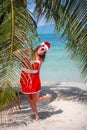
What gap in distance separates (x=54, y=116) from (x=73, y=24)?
197 cm

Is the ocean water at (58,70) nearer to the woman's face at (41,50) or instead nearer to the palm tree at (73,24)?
the woman's face at (41,50)

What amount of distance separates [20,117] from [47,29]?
5.37ft

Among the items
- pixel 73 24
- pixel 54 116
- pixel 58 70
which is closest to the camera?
pixel 73 24

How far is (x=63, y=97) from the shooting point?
8.01 metres

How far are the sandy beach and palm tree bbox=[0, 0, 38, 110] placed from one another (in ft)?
3.89

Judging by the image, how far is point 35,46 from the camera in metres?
4.38

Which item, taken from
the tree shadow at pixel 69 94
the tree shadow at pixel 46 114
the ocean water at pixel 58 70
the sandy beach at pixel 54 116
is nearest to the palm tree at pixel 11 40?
the sandy beach at pixel 54 116

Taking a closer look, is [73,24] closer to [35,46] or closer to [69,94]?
[35,46]

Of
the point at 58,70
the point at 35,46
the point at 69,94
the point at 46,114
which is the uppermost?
the point at 35,46

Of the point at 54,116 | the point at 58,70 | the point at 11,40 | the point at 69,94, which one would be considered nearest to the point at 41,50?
the point at 54,116

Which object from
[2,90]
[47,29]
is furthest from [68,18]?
[2,90]

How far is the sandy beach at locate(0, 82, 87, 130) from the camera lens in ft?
18.7

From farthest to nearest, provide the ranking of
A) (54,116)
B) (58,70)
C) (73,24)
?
1. (58,70)
2. (54,116)
3. (73,24)

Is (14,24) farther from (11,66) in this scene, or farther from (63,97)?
(63,97)
